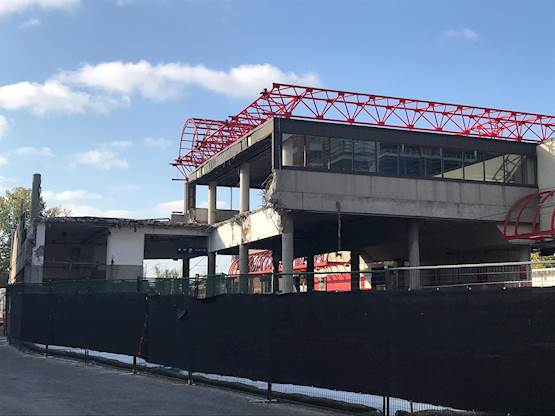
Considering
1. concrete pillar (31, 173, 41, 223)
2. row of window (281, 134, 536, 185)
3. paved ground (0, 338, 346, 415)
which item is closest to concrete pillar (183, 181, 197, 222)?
concrete pillar (31, 173, 41, 223)

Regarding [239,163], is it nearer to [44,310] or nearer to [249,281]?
[44,310]

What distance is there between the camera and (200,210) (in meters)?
47.4

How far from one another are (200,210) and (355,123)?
17.4m

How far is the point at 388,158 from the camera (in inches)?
1326

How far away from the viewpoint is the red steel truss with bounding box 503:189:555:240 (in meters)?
35.5

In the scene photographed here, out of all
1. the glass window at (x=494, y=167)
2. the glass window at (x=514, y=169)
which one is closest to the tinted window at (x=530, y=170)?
the glass window at (x=514, y=169)

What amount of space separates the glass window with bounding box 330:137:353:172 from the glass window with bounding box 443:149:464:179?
6011 millimetres

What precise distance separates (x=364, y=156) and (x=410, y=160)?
2866 millimetres

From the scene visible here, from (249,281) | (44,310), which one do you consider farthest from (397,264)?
(249,281)

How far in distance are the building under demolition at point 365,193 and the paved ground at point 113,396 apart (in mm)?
13826

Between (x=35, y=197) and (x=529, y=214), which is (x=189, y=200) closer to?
(x=35, y=197)

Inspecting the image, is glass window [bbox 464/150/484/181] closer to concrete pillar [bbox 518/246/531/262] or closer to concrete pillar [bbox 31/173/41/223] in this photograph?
concrete pillar [bbox 518/246/531/262]

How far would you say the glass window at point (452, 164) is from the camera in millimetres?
35031

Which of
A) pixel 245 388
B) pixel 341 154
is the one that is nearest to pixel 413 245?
pixel 341 154
